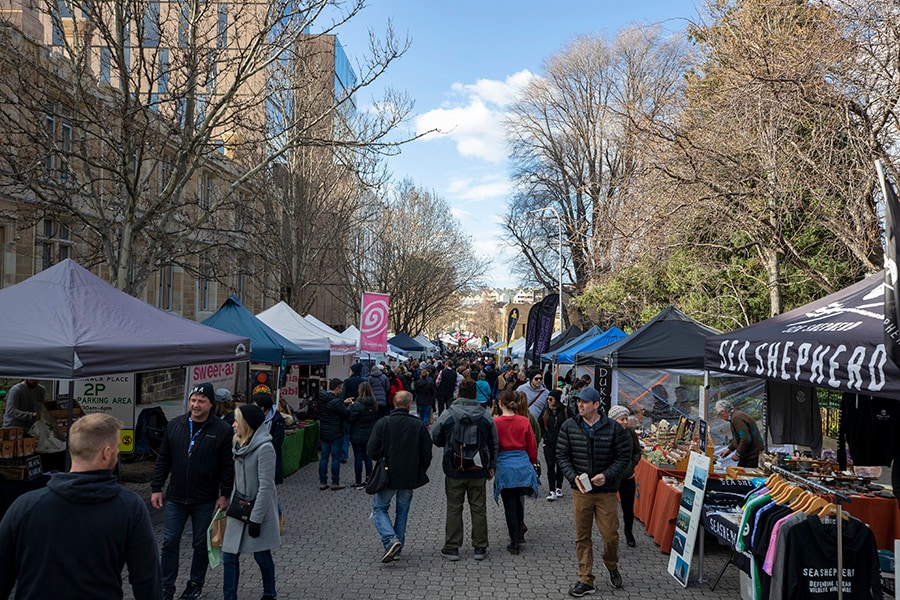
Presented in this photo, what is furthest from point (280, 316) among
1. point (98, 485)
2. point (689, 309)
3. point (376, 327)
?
point (98, 485)

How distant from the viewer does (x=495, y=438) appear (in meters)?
7.13

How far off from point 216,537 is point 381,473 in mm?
1887

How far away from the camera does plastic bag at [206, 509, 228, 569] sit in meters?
5.41

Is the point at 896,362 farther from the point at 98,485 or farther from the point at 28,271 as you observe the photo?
the point at 28,271

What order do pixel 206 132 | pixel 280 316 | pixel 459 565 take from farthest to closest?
pixel 280 316, pixel 206 132, pixel 459 565

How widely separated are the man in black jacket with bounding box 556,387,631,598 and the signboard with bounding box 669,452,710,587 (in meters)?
0.64

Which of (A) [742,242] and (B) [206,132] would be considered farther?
(A) [742,242]

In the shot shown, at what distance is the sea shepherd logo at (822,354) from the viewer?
14.4 feet

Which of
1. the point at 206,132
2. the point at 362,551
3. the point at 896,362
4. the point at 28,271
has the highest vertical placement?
the point at 206,132

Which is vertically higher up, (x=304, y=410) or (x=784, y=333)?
(x=784, y=333)

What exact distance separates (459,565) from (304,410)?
1151 centimetres

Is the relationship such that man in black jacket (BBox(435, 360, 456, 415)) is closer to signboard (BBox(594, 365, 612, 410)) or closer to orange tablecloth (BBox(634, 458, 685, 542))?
signboard (BBox(594, 365, 612, 410))

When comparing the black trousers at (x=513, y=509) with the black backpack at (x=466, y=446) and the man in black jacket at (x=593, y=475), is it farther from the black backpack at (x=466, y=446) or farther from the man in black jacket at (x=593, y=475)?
the man in black jacket at (x=593, y=475)

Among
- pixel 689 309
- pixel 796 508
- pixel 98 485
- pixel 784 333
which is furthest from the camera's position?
pixel 689 309
